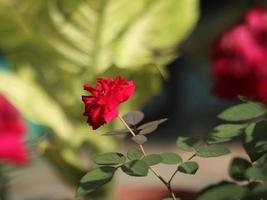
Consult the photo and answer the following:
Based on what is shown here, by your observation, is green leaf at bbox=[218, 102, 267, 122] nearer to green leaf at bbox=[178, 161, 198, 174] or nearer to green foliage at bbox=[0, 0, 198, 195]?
green leaf at bbox=[178, 161, 198, 174]

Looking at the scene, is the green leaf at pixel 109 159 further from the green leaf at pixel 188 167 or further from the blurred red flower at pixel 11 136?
the blurred red flower at pixel 11 136

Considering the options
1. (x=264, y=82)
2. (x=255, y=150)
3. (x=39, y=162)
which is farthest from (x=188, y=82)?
(x=255, y=150)

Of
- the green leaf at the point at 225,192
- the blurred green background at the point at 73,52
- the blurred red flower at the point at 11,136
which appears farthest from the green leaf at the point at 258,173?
the blurred green background at the point at 73,52

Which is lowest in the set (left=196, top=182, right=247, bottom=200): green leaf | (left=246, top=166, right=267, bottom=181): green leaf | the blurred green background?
(left=246, top=166, right=267, bottom=181): green leaf

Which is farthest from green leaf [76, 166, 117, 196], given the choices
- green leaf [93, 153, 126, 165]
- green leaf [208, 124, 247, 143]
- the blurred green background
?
the blurred green background

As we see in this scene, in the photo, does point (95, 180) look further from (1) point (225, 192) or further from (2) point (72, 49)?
(2) point (72, 49)

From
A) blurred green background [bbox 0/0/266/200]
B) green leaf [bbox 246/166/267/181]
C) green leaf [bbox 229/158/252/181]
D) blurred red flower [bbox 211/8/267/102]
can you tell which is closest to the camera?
green leaf [bbox 246/166/267/181]
